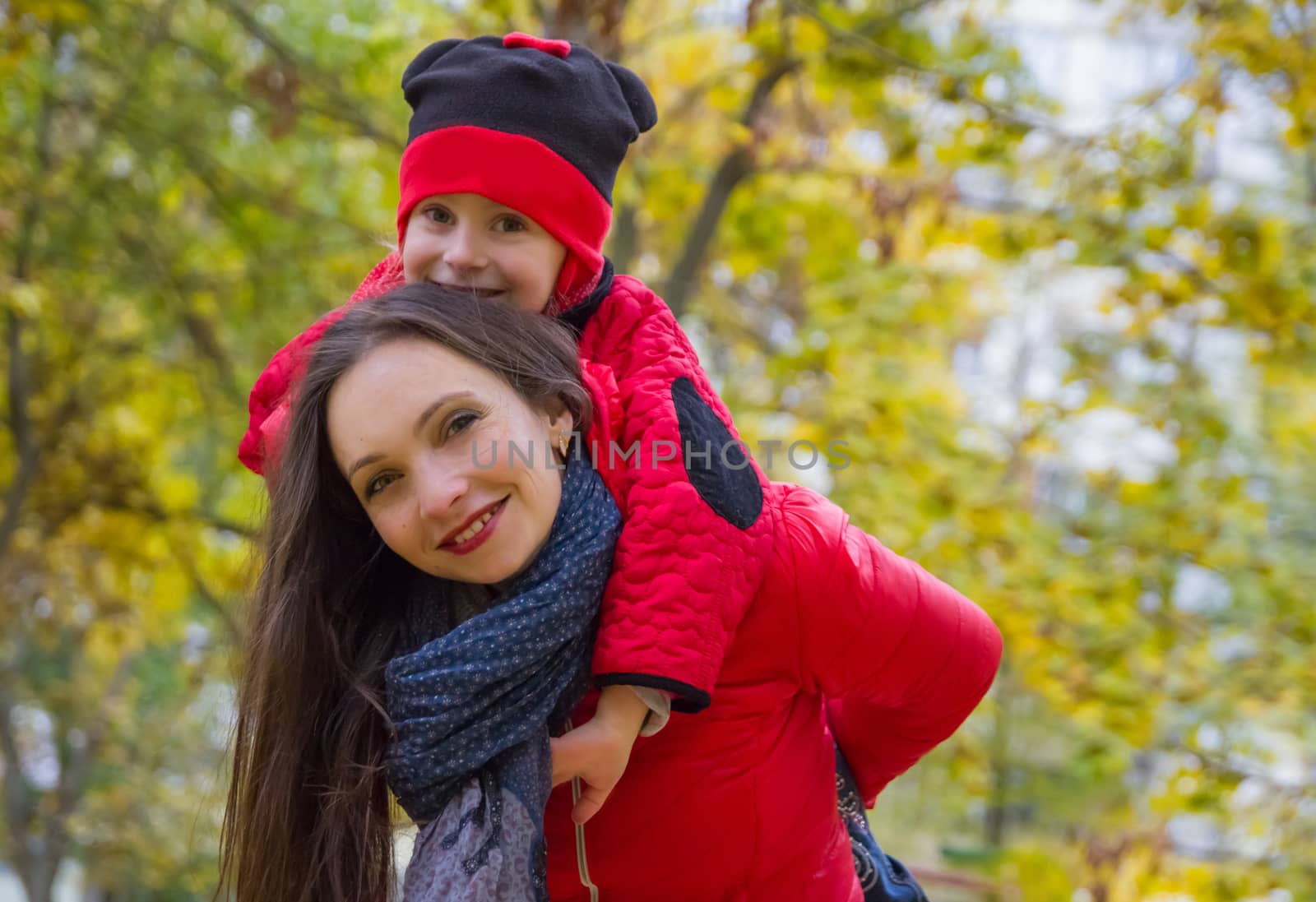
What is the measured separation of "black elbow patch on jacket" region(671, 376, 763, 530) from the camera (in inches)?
50.8

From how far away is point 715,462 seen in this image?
51.4 inches

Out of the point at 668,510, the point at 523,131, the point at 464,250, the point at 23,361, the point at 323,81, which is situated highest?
the point at 323,81

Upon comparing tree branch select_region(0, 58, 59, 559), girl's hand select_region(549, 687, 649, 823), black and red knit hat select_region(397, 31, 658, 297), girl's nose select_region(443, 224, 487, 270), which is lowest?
girl's hand select_region(549, 687, 649, 823)

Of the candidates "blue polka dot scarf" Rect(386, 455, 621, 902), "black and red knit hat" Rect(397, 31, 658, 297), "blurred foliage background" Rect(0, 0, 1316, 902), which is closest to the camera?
"blue polka dot scarf" Rect(386, 455, 621, 902)

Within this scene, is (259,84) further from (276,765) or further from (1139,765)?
(1139,765)

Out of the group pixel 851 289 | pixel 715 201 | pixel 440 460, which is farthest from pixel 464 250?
pixel 851 289

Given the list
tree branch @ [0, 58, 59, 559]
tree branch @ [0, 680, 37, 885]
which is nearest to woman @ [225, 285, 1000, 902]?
tree branch @ [0, 58, 59, 559]

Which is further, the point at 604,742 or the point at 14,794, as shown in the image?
the point at 14,794

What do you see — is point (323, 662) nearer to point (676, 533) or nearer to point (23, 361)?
point (676, 533)

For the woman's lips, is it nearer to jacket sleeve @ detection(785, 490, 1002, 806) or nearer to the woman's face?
the woman's face

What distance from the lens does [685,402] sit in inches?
53.2

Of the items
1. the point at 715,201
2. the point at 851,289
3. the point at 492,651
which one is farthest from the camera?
the point at 851,289

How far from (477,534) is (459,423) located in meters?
0.12

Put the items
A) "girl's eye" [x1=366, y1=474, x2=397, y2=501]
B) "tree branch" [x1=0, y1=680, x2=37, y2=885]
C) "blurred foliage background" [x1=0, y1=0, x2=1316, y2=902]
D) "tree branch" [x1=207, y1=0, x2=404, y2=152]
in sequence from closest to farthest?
"girl's eye" [x1=366, y1=474, x2=397, y2=501], "tree branch" [x1=207, y1=0, x2=404, y2=152], "blurred foliage background" [x1=0, y1=0, x2=1316, y2=902], "tree branch" [x1=0, y1=680, x2=37, y2=885]
